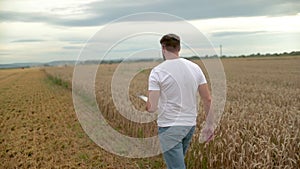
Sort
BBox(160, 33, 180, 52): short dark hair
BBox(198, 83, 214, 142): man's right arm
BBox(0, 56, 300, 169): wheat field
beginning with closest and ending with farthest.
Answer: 1. BBox(160, 33, 180, 52): short dark hair
2. BBox(198, 83, 214, 142): man's right arm
3. BBox(0, 56, 300, 169): wheat field

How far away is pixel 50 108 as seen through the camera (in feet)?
53.5

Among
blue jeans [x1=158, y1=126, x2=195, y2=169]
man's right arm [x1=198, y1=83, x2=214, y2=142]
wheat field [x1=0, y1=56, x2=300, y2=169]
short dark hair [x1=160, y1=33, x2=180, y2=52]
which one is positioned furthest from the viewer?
wheat field [x1=0, y1=56, x2=300, y2=169]

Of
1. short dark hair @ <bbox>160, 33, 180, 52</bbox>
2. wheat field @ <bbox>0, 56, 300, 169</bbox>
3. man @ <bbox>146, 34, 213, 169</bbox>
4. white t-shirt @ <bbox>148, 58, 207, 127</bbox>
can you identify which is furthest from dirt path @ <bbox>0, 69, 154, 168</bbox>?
short dark hair @ <bbox>160, 33, 180, 52</bbox>

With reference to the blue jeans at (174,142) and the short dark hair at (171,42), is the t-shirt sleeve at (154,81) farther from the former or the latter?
the blue jeans at (174,142)

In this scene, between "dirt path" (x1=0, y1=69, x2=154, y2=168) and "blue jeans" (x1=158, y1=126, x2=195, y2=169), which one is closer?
"blue jeans" (x1=158, y1=126, x2=195, y2=169)

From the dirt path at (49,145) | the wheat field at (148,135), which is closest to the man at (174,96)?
the wheat field at (148,135)

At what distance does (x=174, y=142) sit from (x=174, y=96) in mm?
548

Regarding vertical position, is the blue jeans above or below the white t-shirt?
below

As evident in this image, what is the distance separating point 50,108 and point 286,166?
12920 millimetres

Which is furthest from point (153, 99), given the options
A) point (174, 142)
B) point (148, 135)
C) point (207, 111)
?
point (148, 135)

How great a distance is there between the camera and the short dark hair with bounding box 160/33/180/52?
150 inches

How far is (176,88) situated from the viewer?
389cm

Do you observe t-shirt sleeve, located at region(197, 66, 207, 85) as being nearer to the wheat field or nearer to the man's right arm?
the man's right arm

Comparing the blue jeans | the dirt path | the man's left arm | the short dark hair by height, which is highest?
the short dark hair
